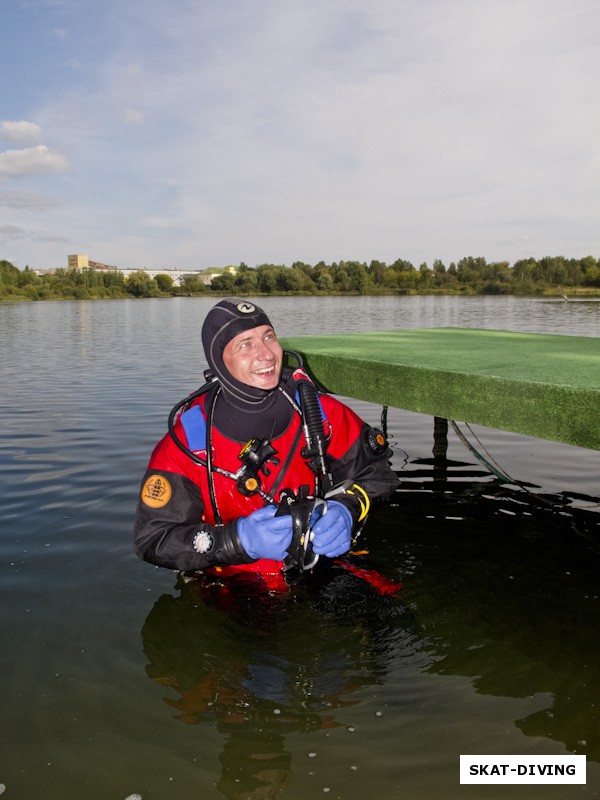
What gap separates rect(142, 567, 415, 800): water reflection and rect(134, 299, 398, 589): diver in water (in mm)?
330

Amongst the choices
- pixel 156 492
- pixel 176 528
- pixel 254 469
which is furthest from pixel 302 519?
pixel 156 492

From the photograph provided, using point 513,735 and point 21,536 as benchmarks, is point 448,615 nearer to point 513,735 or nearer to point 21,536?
point 513,735

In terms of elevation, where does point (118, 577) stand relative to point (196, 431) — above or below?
below

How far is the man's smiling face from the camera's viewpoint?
155 inches

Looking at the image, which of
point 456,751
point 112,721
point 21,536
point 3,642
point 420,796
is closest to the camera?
point 420,796

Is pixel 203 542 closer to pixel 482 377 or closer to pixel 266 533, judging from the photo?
pixel 266 533

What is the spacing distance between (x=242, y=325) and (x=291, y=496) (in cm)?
105

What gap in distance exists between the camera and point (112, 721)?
345 cm

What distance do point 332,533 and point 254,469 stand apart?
61 centimetres

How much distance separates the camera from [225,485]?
13.6ft

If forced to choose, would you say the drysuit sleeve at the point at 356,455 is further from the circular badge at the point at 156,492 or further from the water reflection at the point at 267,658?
the circular badge at the point at 156,492

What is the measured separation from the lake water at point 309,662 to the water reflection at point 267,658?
1 cm

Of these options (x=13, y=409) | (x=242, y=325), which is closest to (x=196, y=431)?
(x=242, y=325)

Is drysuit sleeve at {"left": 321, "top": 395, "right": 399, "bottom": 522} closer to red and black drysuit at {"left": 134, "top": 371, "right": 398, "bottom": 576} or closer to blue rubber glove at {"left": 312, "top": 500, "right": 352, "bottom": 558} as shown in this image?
red and black drysuit at {"left": 134, "top": 371, "right": 398, "bottom": 576}
